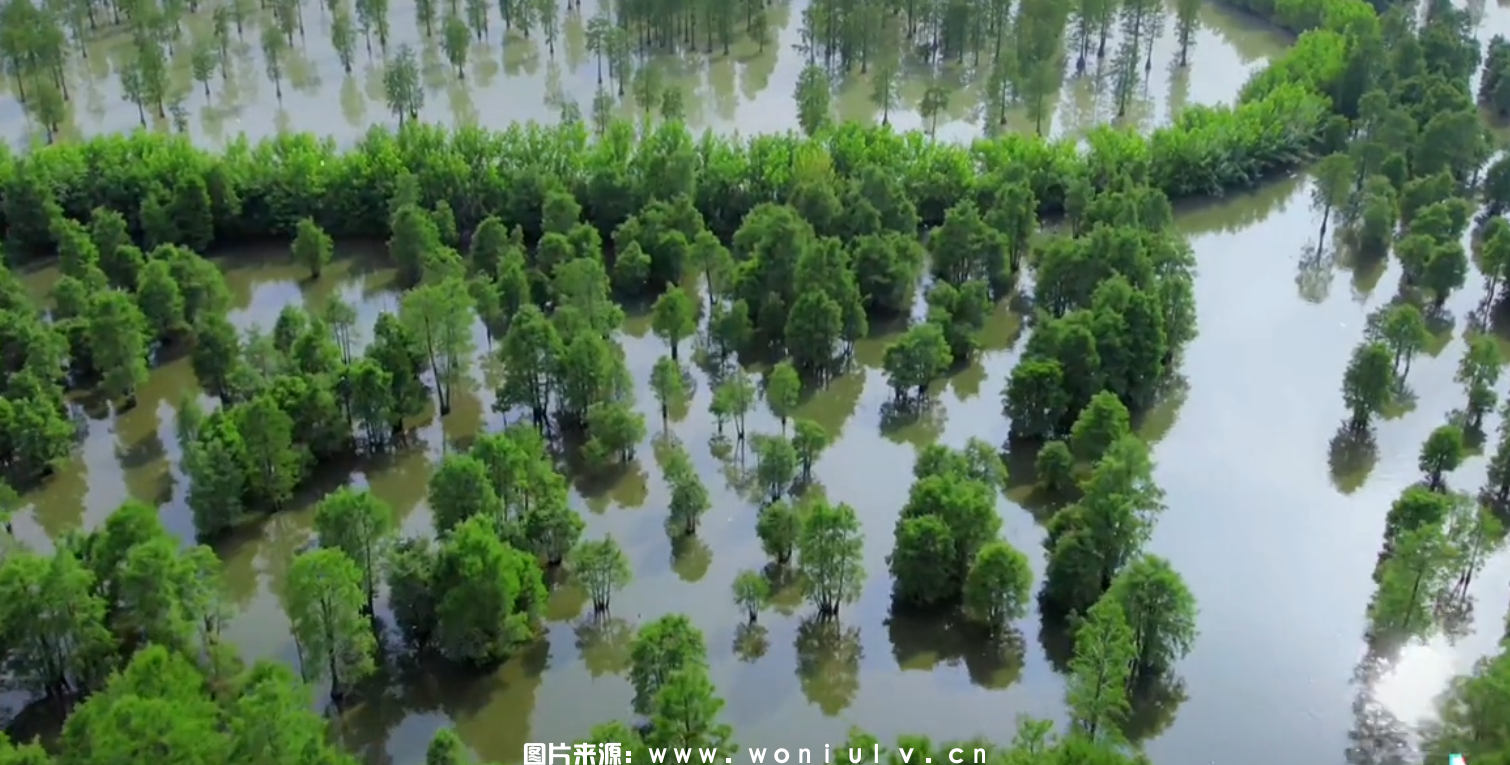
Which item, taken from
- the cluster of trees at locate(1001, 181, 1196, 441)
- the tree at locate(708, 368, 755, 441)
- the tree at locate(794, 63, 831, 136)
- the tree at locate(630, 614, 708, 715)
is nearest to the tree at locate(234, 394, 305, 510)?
the tree at locate(708, 368, 755, 441)

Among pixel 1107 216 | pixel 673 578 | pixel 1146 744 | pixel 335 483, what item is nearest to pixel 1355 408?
pixel 1107 216

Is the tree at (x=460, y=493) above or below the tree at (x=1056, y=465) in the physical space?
above

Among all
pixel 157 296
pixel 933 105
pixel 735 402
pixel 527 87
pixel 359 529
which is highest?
pixel 933 105

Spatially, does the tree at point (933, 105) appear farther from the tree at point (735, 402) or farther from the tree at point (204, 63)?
the tree at point (204, 63)

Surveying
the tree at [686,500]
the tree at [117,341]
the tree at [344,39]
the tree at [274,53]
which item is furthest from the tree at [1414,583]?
the tree at [344,39]

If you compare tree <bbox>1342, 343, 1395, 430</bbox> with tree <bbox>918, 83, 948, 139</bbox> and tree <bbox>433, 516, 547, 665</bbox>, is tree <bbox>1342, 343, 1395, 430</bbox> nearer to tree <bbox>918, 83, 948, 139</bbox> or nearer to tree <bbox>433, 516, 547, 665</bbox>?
tree <bbox>433, 516, 547, 665</bbox>

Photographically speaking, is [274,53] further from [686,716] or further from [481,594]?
[686,716]

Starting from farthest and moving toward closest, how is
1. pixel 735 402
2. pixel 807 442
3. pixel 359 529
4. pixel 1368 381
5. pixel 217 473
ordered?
pixel 735 402 < pixel 1368 381 < pixel 807 442 < pixel 217 473 < pixel 359 529

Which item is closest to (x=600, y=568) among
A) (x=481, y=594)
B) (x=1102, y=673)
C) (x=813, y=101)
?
(x=481, y=594)
